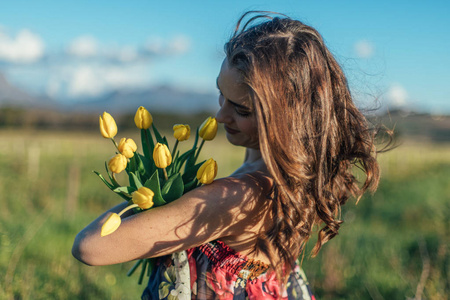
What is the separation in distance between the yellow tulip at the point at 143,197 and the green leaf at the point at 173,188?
69mm

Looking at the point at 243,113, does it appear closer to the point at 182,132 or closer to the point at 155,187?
the point at 182,132

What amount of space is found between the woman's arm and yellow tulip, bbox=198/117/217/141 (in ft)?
0.53

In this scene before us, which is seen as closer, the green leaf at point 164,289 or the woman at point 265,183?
the woman at point 265,183

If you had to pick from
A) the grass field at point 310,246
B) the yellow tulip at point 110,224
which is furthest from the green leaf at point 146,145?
the grass field at point 310,246

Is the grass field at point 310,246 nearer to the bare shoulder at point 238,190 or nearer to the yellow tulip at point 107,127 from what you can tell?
the bare shoulder at point 238,190

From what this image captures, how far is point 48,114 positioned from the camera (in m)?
21.7

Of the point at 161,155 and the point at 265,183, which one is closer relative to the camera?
the point at 161,155

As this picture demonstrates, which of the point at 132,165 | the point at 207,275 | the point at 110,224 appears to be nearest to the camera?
the point at 110,224

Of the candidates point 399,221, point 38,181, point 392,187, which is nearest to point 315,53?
point 399,221

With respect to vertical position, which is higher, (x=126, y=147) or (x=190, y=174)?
(x=126, y=147)

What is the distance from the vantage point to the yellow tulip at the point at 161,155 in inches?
45.8

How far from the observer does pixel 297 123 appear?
4.15 feet

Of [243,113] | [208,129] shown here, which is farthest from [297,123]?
[208,129]

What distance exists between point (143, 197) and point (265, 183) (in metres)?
0.39
